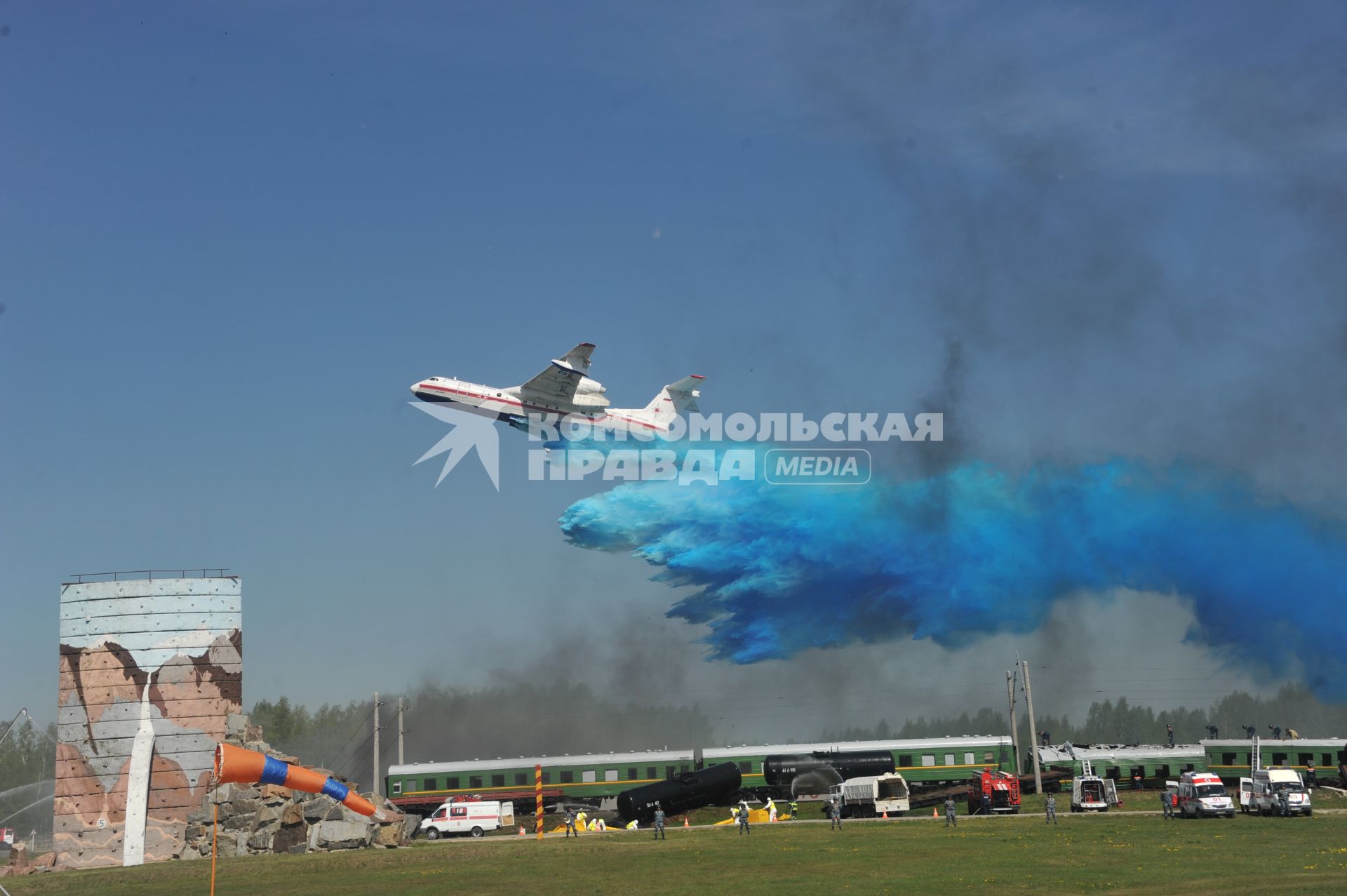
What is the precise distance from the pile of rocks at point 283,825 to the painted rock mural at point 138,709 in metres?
1.30

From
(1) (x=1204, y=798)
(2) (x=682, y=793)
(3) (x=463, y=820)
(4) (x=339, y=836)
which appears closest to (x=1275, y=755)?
(1) (x=1204, y=798)

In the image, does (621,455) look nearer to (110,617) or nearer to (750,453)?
(750,453)

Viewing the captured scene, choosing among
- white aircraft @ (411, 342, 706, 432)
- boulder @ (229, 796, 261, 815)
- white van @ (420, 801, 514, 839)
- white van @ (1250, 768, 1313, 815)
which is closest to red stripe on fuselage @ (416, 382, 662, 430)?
white aircraft @ (411, 342, 706, 432)

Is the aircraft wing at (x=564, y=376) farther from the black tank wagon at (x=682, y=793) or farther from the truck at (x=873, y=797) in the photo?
the truck at (x=873, y=797)

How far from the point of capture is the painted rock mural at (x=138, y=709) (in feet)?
183

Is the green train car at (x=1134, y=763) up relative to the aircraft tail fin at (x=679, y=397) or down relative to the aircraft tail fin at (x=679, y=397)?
down

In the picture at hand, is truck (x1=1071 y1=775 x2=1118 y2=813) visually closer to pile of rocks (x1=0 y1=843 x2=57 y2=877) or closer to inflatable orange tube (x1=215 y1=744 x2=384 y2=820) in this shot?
inflatable orange tube (x1=215 y1=744 x2=384 y2=820)

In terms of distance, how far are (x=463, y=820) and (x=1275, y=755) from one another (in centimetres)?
4716

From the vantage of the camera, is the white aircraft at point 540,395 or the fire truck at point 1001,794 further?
the white aircraft at point 540,395

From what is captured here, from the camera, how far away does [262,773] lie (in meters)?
33.6

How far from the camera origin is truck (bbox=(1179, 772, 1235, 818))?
4841 centimetres

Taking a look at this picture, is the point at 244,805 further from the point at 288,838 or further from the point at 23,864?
the point at 23,864

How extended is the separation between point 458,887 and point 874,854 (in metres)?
14.5

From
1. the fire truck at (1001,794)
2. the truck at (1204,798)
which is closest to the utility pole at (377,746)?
the fire truck at (1001,794)
